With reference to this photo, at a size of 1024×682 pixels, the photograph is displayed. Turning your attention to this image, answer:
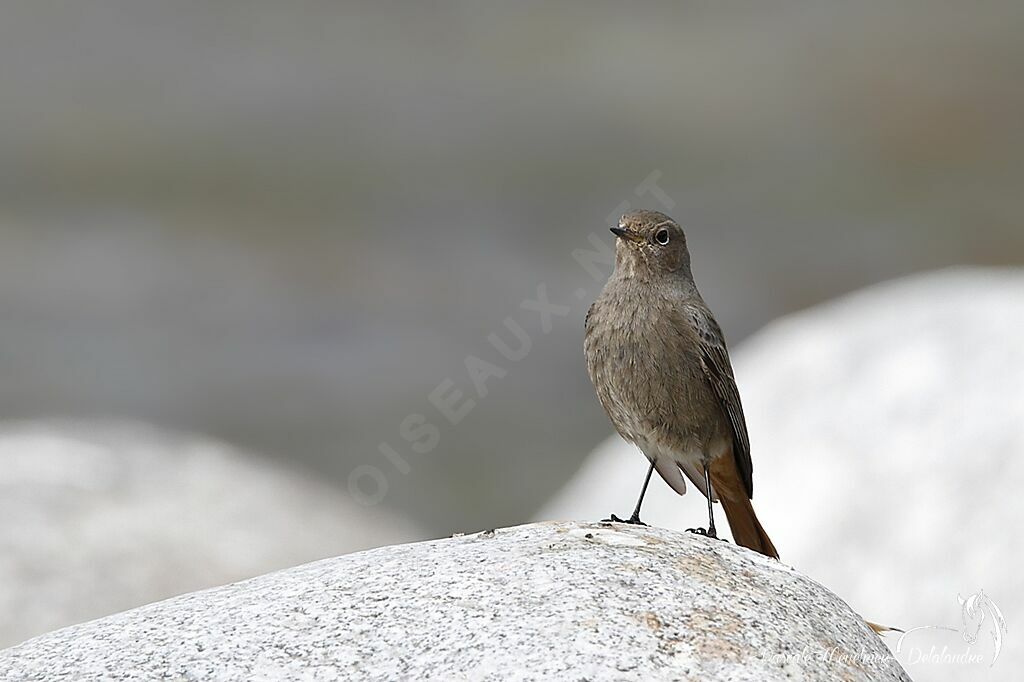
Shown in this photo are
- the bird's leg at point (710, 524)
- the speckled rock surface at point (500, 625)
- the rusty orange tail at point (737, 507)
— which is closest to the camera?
the speckled rock surface at point (500, 625)

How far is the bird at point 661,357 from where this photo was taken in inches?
190

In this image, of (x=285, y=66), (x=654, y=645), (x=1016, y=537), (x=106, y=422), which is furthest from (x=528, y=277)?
(x=654, y=645)

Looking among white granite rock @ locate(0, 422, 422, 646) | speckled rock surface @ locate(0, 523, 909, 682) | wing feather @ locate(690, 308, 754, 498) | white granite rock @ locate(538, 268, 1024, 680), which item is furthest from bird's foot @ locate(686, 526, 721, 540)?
white granite rock @ locate(0, 422, 422, 646)

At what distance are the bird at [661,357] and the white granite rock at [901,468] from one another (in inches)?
68.8

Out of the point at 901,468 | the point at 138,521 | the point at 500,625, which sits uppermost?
the point at 138,521

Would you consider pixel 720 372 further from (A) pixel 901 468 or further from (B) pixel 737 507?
(A) pixel 901 468

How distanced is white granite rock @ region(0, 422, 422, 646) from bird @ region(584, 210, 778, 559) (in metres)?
3.53

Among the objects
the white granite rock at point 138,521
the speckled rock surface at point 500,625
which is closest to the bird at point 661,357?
the speckled rock surface at point 500,625

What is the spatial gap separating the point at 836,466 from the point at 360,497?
4.21 m

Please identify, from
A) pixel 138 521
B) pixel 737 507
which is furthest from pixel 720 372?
pixel 138 521

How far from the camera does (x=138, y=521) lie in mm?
7953

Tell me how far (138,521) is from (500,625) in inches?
184

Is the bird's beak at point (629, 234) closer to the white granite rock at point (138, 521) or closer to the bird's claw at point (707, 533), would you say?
the bird's claw at point (707, 533)

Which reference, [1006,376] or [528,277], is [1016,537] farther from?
[528,277]
